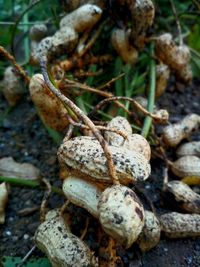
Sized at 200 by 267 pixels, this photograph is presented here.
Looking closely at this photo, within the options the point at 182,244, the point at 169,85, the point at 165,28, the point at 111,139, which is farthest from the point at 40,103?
the point at 165,28

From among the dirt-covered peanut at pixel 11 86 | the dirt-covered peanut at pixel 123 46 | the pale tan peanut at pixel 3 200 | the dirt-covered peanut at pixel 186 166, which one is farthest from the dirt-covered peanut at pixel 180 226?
the dirt-covered peanut at pixel 11 86

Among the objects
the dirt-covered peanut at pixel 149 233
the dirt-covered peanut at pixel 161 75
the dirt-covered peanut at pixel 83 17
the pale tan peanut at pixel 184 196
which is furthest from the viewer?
the dirt-covered peanut at pixel 161 75

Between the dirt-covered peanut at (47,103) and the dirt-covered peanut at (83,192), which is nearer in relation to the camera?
the dirt-covered peanut at (83,192)

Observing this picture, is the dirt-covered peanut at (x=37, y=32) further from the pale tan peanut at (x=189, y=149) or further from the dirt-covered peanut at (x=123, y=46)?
the pale tan peanut at (x=189, y=149)

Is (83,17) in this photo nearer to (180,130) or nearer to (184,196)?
(180,130)

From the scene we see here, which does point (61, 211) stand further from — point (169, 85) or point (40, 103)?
point (169, 85)

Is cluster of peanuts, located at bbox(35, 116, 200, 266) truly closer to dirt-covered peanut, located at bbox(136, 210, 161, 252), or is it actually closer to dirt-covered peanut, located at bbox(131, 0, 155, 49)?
dirt-covered peanut, located at bbox(136, 210, 161, 252)
